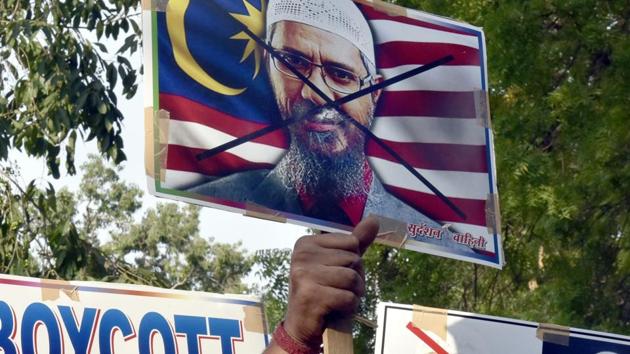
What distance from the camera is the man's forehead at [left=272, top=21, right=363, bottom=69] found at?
418 cm

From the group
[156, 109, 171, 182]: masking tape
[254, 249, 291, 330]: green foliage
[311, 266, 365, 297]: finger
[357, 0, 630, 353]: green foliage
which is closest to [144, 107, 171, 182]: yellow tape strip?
[156, 109, 171, 182]: masking tape

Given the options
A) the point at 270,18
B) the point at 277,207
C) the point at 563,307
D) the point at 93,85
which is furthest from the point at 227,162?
the point at 563,307

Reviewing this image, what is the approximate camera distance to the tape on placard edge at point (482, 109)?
4637 mm

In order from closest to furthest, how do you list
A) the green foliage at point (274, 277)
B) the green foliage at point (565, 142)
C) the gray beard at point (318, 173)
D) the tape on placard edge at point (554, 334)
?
the gray beard at point (318, 173) < the tape on placard edge at point (554, 334) < the green foliage at point (565, 142) < the green foliage at point (274, 277)

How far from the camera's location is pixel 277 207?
3.91 meters

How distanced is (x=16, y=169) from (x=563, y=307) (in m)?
3.85

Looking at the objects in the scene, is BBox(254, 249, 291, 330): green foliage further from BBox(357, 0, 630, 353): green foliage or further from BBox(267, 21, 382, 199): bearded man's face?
BBox(267, 21, 382, 199): bearded man's face

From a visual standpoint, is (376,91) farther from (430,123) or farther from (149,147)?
(149,147)

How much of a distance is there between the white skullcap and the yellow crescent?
24 cm

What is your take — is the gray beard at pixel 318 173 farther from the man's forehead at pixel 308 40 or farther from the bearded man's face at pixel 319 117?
the man's forehead at pixel 308 40

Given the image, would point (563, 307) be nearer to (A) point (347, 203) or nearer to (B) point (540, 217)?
(B) point (540, 217)

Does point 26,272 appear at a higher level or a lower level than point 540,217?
lower

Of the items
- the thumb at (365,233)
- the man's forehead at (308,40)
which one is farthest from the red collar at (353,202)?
the thumb at (365,233)

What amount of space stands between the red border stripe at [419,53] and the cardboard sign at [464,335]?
4.18ft
